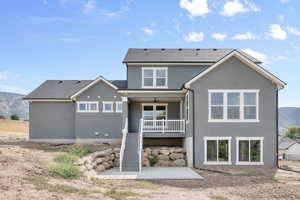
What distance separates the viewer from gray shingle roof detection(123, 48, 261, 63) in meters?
19.1

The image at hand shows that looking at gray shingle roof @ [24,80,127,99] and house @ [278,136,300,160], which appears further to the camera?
house @ [278,136,300,160]

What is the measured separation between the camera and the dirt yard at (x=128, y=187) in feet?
24.0

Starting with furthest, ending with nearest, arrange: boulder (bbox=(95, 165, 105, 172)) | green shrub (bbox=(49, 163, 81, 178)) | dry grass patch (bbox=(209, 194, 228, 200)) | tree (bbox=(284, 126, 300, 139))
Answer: tree (bbox=(284, 126, 300, 139))
boulder (bbox=(95, 165, 105, 172))
green shrub (bbox=(49, 163, 81, 178))
dry grass patch (bbox=(209, 194, 228, 200))

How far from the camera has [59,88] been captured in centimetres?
2478

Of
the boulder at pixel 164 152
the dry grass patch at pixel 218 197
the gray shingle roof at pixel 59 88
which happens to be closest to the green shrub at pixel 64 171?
the dry grass patch at pixel 218 197

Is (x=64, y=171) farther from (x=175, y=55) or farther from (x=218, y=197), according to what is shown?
(x=175, y=55)

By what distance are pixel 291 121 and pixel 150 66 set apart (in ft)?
406

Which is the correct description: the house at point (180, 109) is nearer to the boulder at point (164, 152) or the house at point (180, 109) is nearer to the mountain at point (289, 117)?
the boulder at point (164, 152)

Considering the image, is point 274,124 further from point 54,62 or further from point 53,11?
point 54,62

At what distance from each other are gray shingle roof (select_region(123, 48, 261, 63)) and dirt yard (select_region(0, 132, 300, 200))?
982 centimetres

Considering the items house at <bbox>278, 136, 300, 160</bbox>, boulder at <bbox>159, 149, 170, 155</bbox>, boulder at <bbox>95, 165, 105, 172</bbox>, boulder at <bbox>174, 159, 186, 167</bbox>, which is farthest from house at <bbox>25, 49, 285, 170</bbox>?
house at <bbox>278, 136, 300, 160</bbox>

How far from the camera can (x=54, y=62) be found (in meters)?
30.3

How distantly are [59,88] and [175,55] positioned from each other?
12.3m

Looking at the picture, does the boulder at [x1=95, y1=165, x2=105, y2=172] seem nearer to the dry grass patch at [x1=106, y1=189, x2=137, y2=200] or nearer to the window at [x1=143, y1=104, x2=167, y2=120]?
the dry grass patch at [x1=106, y1=189, x2=137, y2=200]
